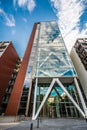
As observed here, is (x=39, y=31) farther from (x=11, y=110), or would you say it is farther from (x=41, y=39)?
(x=11, y=110)

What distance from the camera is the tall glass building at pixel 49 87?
95.7 feet

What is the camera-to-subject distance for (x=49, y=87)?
3008 cm

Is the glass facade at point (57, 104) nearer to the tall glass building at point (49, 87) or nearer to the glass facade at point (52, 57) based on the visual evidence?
the tall glass building at point (49, 87)

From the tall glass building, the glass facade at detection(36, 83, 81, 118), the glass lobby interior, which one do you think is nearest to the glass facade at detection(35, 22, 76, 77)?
the tall glass building

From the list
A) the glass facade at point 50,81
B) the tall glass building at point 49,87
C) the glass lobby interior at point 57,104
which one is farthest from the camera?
the glass facade at point 50,81

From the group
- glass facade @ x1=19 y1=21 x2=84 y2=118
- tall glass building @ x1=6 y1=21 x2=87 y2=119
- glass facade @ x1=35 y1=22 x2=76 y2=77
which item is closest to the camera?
tall glass building @ x1=6 y1=21 x2=87 y2=119

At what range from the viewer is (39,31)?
52031 millimetres

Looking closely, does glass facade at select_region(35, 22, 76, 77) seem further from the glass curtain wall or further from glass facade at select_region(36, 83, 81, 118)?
glass facade at select_region(36, 83, 81, 118)

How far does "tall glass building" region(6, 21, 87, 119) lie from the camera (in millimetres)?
29173

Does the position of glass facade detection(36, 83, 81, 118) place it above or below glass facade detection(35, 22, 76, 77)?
below

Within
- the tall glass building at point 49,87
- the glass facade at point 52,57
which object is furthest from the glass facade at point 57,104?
the glass facade at point 52,57

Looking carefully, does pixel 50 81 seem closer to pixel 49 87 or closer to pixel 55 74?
pixel 55 74

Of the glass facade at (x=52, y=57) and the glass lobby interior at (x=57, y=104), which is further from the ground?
the glass facade at (x=52, y=57)

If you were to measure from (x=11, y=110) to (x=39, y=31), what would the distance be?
33604 millimetres
